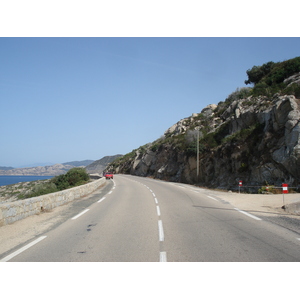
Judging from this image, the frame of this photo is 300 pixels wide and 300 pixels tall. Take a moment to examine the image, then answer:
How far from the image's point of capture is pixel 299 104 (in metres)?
25.1

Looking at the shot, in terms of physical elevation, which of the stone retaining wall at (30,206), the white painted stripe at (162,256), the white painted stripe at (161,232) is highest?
the stone retaining wall at (30,206)

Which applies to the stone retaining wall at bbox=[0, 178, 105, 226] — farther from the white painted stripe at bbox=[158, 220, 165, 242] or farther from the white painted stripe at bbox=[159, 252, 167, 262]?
the white painted stripe at bbox=[159, 252, 167, 262]

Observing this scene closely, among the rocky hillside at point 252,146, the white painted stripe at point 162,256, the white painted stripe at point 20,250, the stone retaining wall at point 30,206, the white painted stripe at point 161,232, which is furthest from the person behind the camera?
the rocky hillside at point 252,146

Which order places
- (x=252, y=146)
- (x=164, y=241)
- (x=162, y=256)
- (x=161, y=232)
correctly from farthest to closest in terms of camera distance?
(x=252, y=146) < (x=161, y=232) < (x=164, y=241) < (x=162, y=256)

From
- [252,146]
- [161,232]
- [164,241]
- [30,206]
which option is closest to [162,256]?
[164,241]

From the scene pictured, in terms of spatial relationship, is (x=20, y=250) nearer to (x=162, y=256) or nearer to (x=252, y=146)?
(x=162, y=256)

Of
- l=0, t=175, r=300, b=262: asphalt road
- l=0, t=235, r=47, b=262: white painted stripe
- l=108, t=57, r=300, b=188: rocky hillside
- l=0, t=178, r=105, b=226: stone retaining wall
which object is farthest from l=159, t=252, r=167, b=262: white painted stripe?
l=108, t=57, r=300, b=188: rocky hillside

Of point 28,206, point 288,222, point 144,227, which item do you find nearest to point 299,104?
point 288,222

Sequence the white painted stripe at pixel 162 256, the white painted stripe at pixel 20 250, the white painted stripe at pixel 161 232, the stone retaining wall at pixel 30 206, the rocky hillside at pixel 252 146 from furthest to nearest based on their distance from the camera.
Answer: the rocky hillside at pixel 252 146, the stone retaining wall at pixel 30 206, the white painted stripe at pixel 161 232, the white painted stripe at pixel 20 250, the white painted stripe at pixel 162 256

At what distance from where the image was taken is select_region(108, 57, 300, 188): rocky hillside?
24.1 metres

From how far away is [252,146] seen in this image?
101 ft

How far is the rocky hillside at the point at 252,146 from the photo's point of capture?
24.1 metres

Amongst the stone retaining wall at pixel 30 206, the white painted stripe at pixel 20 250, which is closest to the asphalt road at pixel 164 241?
the white painted stripe at pixel 20 250

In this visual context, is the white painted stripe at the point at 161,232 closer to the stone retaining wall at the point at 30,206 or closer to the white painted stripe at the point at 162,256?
the white painted stripe at the point at 162,256
